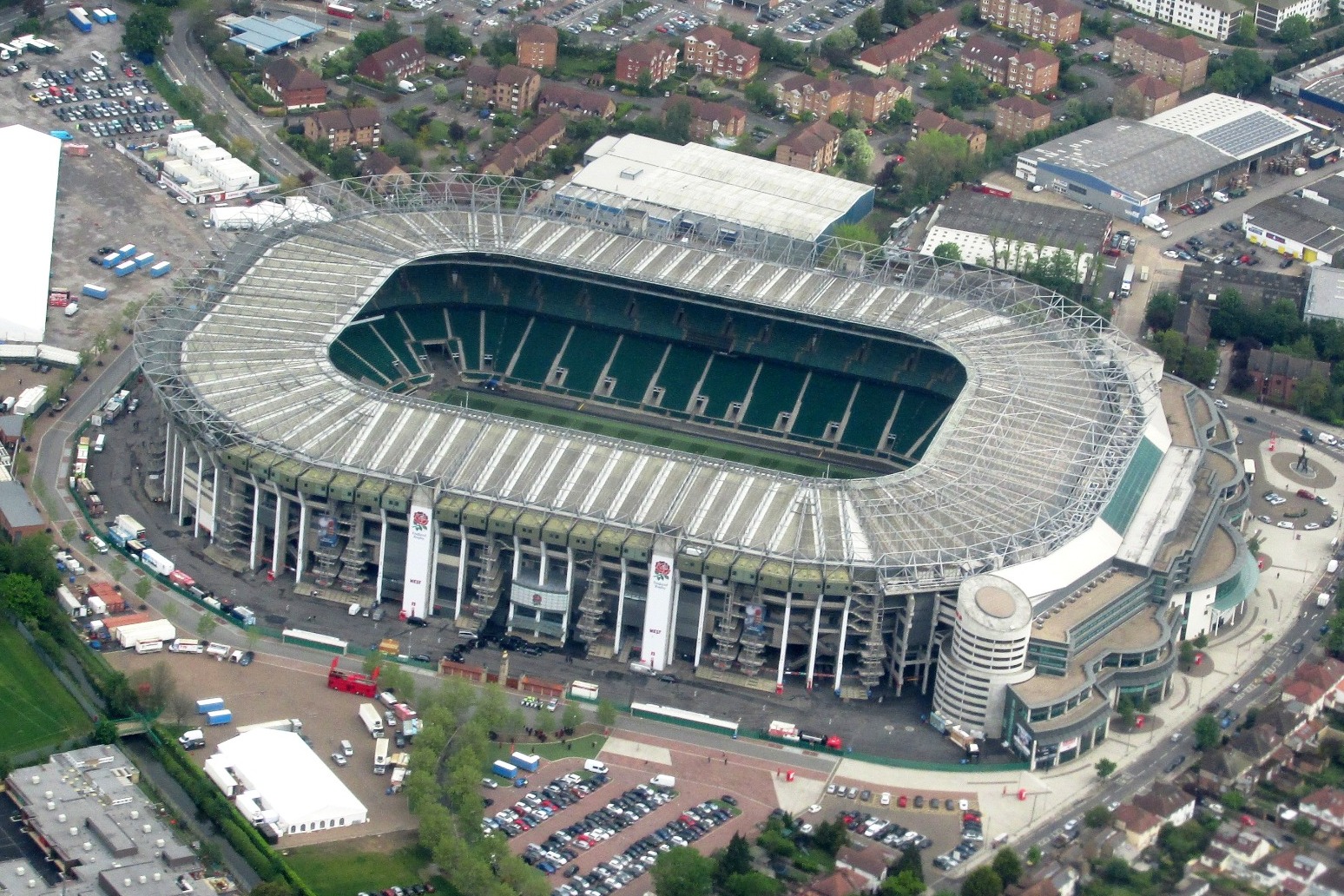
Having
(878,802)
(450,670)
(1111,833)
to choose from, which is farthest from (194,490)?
(1111,833)

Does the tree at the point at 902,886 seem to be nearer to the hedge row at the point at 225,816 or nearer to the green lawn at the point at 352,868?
the green lawn at the point at 352,868

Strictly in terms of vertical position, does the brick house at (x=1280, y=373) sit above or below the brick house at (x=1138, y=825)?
above

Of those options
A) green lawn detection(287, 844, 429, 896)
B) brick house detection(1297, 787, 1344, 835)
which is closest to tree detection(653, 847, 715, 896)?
green lawn detection(287, 844, 429, 896)

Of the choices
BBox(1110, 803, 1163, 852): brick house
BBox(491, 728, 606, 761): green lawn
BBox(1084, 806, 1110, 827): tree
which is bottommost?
BBox(491, 728, 606, 761): green lawn

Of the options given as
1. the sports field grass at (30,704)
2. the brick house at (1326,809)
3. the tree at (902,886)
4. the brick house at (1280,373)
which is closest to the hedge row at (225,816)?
the sports field grass at (30,704)

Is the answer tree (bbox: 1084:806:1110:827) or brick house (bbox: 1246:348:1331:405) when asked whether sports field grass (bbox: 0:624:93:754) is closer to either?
tree (bbox: 1084:806:1110:827)

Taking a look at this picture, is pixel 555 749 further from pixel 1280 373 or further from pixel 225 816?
pixel 1280 373
